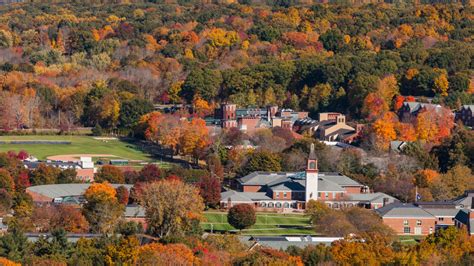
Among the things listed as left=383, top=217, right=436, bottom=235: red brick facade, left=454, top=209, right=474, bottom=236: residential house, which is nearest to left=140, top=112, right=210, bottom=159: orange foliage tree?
left=383, top=217, right=436, bottom=235: red brick facade

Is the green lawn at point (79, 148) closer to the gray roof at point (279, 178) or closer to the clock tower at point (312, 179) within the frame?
the gray roof at point (279, 178)

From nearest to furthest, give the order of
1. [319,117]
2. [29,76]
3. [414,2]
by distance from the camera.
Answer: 1. [319,117]
2. [29,76]
3. [414,2]

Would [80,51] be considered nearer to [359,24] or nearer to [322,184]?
[359,24]

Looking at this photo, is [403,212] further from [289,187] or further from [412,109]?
[412,109]

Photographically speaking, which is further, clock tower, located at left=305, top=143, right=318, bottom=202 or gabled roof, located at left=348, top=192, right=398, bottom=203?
clock tower, located at left=305, top=143, right=318, bottom=202

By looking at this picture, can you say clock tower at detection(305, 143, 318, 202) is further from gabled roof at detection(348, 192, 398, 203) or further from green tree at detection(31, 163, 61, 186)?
green tree at detection(31, 163, 61, 186)

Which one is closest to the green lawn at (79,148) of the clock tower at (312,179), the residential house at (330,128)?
the residential house at (330,128)

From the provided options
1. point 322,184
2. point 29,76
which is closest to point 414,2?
point 29,76
